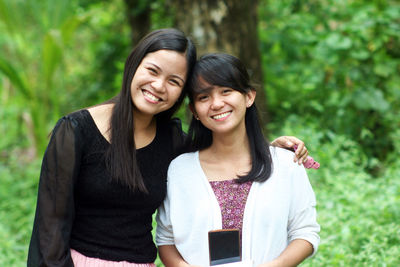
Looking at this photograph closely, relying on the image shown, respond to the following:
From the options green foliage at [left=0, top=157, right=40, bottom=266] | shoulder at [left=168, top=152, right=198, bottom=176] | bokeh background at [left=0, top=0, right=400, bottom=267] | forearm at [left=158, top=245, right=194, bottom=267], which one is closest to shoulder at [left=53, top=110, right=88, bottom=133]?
shoulder at [left=168, top=152, right=198, bottom=176]

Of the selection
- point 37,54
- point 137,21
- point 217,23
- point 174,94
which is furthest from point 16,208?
point 137,21

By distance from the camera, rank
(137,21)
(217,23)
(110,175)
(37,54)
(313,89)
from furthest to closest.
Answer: (137,21), (37,54), (313,89), (217,23), (110,175)

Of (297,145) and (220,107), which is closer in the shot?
(220,107)

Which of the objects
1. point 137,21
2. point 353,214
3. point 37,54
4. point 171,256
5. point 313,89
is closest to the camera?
point 171,256

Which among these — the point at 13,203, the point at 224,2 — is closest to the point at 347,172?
the point at 224,2

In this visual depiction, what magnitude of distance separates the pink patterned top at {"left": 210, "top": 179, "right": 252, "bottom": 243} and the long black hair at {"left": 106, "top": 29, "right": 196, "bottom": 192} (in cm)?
35

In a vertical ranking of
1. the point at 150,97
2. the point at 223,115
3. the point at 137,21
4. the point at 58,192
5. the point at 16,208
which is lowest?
the point at 16,208

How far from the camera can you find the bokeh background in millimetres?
3545

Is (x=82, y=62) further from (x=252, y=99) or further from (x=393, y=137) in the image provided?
(x=252, y=99)

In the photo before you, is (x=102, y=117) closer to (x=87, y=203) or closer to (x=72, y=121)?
(x=72, y=121)

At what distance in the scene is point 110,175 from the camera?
86.7 inches

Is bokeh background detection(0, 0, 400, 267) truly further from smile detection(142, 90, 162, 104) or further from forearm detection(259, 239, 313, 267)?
smile detection(142, 90, 162, 104)

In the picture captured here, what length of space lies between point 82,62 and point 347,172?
30.6ft

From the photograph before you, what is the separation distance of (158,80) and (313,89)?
3.67 metres
